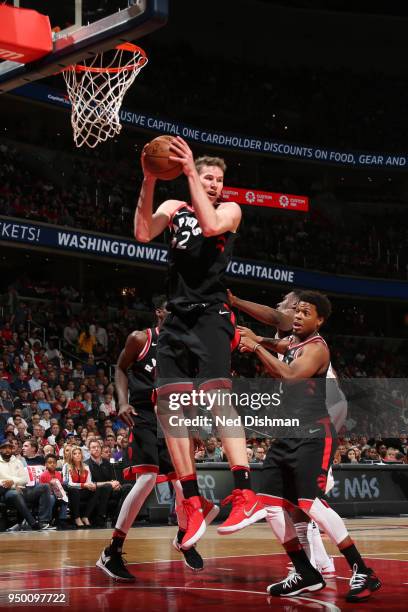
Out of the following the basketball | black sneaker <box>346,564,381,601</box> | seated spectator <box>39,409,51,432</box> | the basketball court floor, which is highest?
the basketball

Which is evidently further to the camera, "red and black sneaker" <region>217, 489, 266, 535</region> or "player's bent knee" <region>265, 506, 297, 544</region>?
"player's bent knee" <region>265, 506, 297, 544</region>

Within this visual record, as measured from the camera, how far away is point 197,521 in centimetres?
579

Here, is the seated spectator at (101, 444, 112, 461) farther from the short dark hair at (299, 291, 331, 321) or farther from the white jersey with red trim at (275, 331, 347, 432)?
the short dark hair at (299, 291, 331, 321)

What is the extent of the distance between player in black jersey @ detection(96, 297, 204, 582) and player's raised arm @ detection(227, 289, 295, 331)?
93cm

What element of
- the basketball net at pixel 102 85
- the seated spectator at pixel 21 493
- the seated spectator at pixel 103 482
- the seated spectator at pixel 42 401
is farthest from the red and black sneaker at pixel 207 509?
the seated spectator at pixel 42 401

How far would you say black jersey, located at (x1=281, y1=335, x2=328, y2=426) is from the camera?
22.1 ft

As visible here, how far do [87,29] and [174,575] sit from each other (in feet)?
14.7

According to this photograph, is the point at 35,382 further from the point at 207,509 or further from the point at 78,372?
the point at 207,509

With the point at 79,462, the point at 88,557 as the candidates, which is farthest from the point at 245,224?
the point at 88,557

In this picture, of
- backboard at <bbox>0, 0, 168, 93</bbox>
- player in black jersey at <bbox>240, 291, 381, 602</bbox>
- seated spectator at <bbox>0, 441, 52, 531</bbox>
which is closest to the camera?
player in black jersey at <bbox>240, 291, 381, 602</bbox>

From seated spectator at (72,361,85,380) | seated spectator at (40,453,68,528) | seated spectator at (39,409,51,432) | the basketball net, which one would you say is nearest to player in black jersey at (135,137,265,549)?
the basketball net

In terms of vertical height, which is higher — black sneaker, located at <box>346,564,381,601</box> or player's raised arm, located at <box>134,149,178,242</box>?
player's raised arm, located at <box>134,149,178,242</box>

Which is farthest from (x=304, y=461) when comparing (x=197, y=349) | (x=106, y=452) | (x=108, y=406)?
(x=108, y=406)

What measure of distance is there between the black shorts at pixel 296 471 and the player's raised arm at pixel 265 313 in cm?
88
